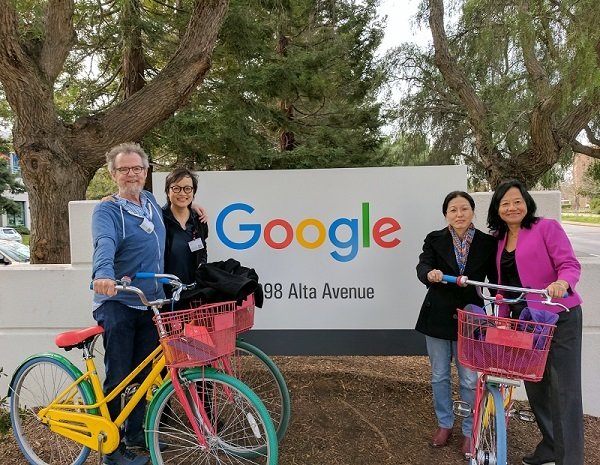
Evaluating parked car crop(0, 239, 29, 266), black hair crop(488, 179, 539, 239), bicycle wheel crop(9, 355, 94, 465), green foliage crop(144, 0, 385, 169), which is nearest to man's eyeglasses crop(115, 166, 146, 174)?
bicycle wheel crop(9, 355, 94, 465)

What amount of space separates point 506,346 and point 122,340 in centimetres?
205

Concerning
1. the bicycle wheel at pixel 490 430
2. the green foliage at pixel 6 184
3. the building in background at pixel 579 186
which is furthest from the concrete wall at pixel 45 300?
the green foliage at pixel 6 184

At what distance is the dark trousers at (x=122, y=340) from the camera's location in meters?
2.85

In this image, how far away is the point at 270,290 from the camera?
157 inches

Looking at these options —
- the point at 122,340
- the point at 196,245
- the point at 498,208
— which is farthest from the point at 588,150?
the point at 122,340

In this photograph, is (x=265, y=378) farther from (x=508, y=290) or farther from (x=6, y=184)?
(x=6, y=184)

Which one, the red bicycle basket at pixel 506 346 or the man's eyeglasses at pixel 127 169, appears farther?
the man's eyeglasses at pixel 127 169

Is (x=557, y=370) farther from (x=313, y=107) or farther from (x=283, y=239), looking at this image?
(x=313, y=107)

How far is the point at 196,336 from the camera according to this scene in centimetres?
242

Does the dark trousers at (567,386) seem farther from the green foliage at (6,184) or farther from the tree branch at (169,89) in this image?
the green foliage at (6,184)

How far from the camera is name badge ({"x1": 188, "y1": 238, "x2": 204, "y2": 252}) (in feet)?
10.4

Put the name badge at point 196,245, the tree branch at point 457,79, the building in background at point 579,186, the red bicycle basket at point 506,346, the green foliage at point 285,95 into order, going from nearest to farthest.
A: the red bicycle basket at point 506,346 < the name badge at point 196,245 < the green foliage at point 285,95 < the tree branch at point 457,79 < the building in background at point 579,186

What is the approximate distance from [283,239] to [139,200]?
136 cm

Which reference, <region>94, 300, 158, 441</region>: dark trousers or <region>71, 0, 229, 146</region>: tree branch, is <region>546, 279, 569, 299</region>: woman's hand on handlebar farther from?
<region>71, 0, 229, 146</region>: tree branch
